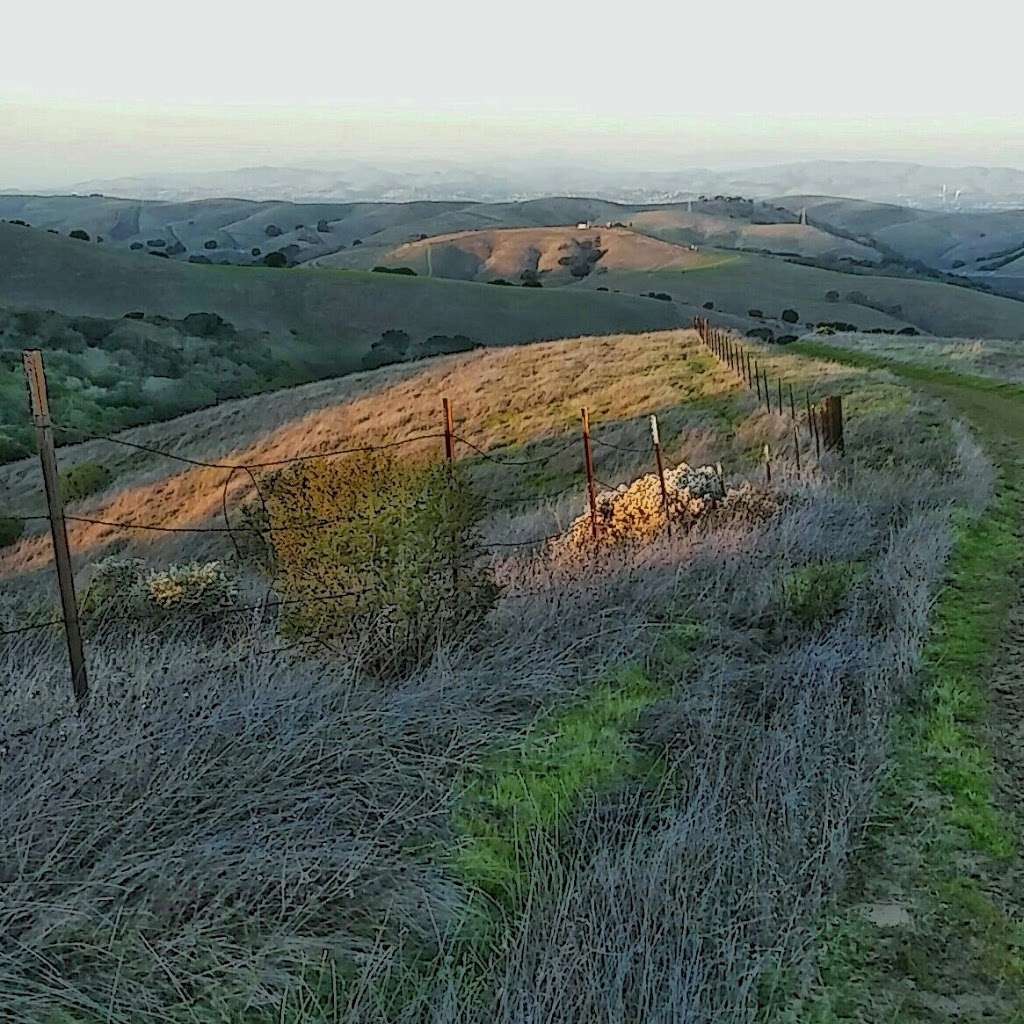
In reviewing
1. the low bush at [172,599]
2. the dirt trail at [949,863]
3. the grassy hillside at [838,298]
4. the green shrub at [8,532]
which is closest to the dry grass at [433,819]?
the dirt trail at [949,863]

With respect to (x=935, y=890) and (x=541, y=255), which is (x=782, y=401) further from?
(x=541, y=255)

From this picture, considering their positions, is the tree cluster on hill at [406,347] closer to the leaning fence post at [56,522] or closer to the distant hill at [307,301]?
the distant hill at [307,301]

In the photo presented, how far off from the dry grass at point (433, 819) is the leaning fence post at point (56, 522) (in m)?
0.15

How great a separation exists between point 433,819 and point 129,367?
172 feet

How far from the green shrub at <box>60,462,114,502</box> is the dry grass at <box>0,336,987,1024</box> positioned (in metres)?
23.1

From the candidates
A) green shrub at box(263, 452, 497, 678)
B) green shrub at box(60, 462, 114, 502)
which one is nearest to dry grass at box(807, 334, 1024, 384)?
green shrub at box(263, 452, 497, 678)

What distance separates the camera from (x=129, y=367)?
5328cm

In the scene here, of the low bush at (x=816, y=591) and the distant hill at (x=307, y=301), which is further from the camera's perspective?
the distant hill at (x=307, y=301)

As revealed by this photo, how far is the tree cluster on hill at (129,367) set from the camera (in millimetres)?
46562

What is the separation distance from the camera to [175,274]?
3103 inches

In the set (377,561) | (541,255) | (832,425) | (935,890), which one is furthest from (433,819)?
(541,255)

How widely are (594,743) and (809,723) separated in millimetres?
1029

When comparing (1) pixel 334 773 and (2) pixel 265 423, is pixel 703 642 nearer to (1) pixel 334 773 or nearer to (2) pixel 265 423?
(1) pixel 334 773

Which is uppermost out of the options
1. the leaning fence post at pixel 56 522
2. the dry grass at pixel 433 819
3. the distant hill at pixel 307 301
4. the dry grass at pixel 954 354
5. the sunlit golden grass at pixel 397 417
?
the leaning fence post at pixel 56 522
